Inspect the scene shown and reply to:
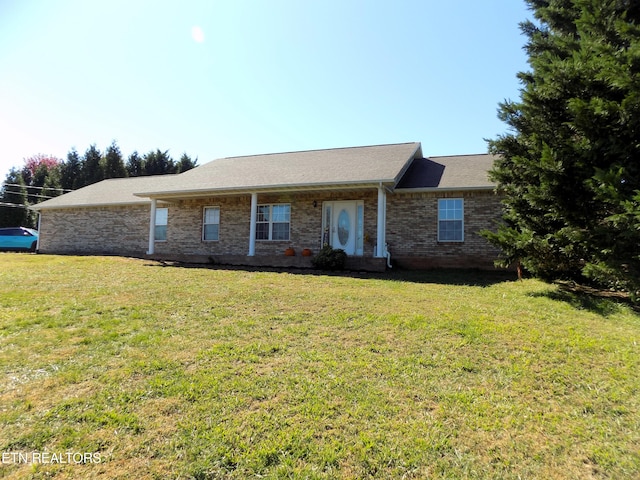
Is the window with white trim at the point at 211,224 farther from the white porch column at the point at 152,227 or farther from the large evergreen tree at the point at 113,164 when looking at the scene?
the large evergreen tree at the point at 113,164

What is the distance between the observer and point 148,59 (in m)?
10.3

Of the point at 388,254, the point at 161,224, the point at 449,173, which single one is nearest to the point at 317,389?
the point at 388,254

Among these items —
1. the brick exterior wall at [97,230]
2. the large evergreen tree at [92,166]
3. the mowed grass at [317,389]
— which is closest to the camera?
the mowed grass at [317,389]

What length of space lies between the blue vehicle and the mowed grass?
17.9 m

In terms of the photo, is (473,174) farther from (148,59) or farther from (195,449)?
(195,449)

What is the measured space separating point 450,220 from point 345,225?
372 cm

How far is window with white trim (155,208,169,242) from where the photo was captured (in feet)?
54.3

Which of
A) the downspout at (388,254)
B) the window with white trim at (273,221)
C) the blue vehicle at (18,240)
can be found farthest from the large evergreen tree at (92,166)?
the downspout at (388,254)

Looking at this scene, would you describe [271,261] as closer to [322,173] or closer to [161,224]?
[322,173]

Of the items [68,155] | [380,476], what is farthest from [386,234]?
[68,155]

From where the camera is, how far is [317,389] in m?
3.46

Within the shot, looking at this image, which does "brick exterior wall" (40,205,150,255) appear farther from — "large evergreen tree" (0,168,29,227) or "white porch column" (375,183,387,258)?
"large evergreen tree" (0,168,29,227)

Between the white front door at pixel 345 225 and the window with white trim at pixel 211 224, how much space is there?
4.88m

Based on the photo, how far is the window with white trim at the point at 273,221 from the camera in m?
14.6
